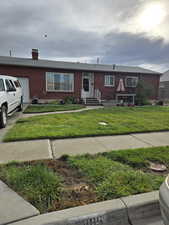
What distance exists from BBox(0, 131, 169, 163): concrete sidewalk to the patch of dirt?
515mm

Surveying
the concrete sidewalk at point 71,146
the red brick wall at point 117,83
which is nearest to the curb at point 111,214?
the concrete sidewalk at point 71,146

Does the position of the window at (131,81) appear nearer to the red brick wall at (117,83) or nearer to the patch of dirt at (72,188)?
the red brick wall at (117,83)

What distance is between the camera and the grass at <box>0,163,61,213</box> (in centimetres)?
190

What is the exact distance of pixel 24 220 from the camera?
158 centimetres

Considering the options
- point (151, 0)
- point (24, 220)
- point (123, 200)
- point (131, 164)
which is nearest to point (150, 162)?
point (131, 164)

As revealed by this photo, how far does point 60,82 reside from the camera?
46.7 feet

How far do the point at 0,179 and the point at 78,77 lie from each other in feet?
43.1

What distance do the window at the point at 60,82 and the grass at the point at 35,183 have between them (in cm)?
1205

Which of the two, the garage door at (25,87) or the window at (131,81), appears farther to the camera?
the window at (131,81)

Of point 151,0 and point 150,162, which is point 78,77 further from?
point 150,162

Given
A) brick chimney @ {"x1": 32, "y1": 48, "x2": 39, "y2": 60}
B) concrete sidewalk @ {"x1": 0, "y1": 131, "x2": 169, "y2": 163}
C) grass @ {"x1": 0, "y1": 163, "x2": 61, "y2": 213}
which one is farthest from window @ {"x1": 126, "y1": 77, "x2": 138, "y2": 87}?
grass @ {"x1": 0, "y1": 163, "x2": 61, "y2": 213}

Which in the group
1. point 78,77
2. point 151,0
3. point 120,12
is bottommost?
point 78,77

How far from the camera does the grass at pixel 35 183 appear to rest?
6.24ft

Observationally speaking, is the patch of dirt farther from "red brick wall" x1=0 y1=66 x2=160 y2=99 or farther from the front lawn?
"red brick wall" x1=0 y1=66 x2=160 y2=99
